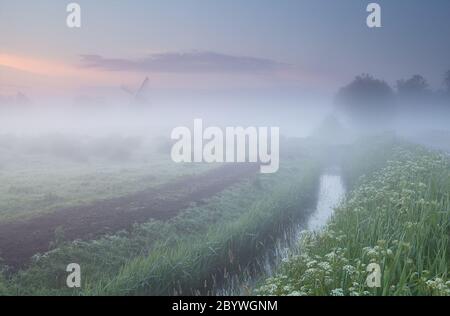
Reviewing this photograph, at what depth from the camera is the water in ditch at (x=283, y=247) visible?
12102 millimetres

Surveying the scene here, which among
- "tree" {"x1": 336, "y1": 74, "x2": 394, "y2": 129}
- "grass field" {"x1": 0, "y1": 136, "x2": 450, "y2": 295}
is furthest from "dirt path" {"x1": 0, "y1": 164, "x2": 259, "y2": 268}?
"tree" {"x1": 336, "y1": 74, "x2": 394, "y2": 129}

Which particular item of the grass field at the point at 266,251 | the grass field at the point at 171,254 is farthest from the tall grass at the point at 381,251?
the grass field at the point at 171,254

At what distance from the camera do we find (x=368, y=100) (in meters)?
45.6

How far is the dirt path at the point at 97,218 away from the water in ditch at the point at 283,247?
14.5ft

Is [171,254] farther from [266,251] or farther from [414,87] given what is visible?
[414,87]

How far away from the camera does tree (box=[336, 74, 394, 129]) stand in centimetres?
4528

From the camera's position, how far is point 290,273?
978 cm

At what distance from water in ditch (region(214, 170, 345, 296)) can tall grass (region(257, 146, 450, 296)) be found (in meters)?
1.32

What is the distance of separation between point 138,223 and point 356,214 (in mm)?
7432

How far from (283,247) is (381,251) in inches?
283

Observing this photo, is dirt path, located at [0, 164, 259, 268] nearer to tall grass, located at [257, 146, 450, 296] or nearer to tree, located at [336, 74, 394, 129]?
tall grass, located at [257, 146, 450, 296]

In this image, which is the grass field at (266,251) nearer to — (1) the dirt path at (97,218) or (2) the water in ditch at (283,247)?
(2) the water in ditch at (283,247)

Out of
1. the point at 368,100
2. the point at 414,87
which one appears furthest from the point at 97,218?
the point at 414,87

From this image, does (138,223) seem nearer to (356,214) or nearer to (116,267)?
(116,267)
